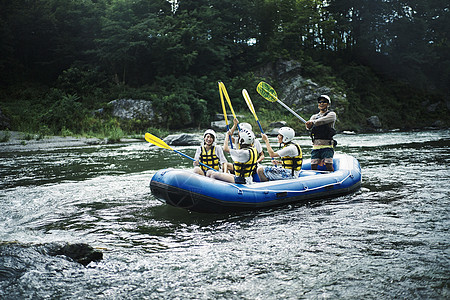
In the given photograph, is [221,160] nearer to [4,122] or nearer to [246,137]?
[246,137]

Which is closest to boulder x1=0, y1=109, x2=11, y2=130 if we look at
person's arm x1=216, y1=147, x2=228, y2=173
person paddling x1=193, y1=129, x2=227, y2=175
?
person paddling x1=193, y1=129, x2=227, y2=175

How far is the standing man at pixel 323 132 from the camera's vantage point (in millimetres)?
5613

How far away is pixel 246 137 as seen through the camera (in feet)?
15.1

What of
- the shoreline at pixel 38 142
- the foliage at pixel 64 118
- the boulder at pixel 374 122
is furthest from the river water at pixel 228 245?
the boulder at pixel 374 122

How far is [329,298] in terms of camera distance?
8.04 ft

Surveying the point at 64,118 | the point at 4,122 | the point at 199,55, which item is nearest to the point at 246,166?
the point at 4,122

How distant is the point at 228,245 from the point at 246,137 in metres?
1.55

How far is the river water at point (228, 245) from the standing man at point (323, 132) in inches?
30.3

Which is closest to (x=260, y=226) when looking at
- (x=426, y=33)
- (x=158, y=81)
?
(x=158, y=81)

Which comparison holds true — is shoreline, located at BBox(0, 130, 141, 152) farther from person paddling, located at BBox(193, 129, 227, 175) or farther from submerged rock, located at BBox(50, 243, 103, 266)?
submerged rock, located at BBox(50, 243, 103, 266)

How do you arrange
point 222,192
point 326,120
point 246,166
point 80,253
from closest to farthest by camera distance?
point 80,253 → point 222,192 → point 246,166 → point 326,120

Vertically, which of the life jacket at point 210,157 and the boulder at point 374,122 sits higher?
the boulder at point 374,122

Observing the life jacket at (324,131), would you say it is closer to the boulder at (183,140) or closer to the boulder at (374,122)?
the boulder at (183,140)

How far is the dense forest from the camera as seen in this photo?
19922mm
